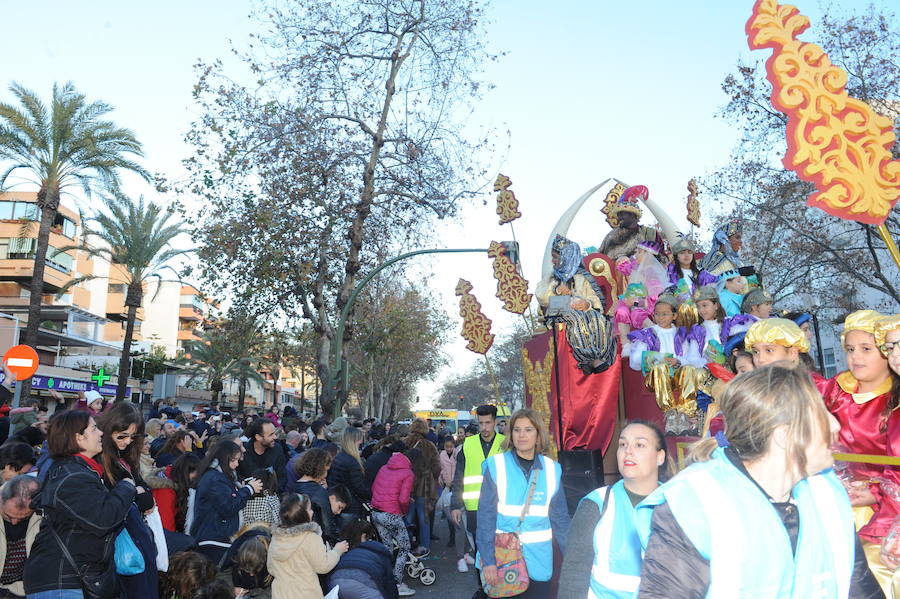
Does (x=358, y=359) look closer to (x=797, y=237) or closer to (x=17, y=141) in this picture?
(x=17, y=141)

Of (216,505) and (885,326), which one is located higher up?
(885,326)

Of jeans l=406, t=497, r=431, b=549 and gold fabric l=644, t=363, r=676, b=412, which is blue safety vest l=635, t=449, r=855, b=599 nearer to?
gold fabric l=644, t=363, r=676, b=412

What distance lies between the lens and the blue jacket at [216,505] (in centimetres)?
673

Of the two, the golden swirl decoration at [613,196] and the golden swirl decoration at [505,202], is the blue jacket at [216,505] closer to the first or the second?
the golden swirl decoration at [505,202]

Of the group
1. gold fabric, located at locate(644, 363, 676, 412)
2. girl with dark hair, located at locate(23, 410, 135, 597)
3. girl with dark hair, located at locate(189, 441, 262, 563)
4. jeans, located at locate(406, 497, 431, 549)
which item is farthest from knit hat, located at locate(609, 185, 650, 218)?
girl with dark hair, located at locate(23, 410, 135, 597)

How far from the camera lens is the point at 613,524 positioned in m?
2.92

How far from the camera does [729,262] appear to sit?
24.3 ft

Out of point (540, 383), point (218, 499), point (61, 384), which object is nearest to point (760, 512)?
point (218, 499)

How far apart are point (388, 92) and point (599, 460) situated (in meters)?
12.5

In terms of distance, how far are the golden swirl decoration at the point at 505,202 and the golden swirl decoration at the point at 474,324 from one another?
160 centimetres

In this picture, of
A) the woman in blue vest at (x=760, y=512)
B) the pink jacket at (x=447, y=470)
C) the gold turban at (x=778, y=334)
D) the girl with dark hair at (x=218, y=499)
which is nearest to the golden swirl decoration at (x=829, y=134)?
the gold turban at (x=778, y=334)

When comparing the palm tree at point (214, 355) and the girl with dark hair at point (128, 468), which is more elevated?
the palm tree at point (214, 355)

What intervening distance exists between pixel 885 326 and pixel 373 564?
3.91 metres

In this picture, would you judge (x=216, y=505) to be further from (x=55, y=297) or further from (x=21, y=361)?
(x=55, y=297)
